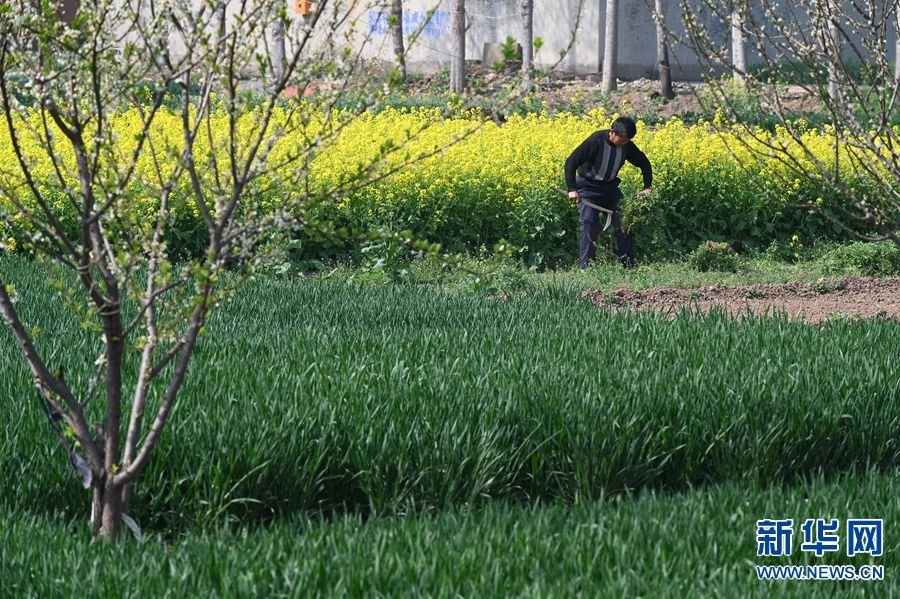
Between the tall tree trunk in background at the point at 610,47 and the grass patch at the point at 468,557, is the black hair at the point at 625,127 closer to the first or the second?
the grass patch at the point at 468,557

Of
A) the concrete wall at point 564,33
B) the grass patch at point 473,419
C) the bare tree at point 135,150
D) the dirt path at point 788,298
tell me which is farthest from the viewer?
the concrete wall at point 564,33

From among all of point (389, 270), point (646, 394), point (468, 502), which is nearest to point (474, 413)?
point (468, 502)

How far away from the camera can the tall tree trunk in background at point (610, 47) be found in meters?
23.4

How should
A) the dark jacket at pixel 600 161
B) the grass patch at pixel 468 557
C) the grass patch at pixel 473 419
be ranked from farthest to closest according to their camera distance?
the dark jacket at pixel 600 161
the grass patch at pixel 473 419
the grass patch at pixel 468 557

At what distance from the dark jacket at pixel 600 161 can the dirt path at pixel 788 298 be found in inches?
58.3

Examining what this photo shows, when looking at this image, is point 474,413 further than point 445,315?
A: No

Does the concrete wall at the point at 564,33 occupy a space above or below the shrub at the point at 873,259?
above

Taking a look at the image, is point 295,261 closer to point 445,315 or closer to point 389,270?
point 389,270

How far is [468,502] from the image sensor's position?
427 cm

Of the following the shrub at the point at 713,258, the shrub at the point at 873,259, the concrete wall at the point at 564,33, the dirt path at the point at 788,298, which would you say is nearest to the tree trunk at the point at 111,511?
the dirt path at the point at 788,298

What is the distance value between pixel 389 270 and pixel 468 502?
5.61 meters

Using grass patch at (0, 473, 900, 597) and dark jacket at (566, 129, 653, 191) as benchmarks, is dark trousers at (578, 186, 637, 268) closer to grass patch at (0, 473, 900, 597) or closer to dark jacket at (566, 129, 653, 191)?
dark jacket at (566, 129, 653, 191)

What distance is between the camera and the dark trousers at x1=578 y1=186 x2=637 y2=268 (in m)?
10.4

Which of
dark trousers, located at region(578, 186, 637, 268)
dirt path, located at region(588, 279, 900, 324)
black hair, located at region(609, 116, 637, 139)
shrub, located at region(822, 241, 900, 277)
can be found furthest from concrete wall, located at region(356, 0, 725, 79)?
dirt path, located at region(588, 279, 900, 324)
